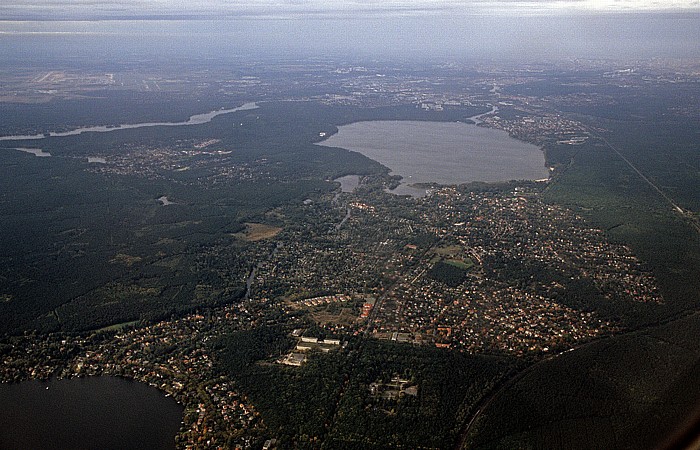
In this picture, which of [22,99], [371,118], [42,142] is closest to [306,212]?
[42,142]

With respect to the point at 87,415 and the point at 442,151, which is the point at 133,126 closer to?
the point at 442,151

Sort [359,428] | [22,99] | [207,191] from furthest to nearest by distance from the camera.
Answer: [22,99], [207,191], [359,428]

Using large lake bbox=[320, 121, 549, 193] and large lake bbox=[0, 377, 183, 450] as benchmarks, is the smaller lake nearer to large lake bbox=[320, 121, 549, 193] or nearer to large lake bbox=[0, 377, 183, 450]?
large lake bbox=[320, 121, 549, 193]

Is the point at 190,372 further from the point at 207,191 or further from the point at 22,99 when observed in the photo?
the point at 22,99

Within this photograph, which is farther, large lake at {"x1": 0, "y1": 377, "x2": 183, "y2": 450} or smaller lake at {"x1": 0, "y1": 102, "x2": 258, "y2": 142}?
smaller lake at {"x1": 0, "y1": 102, "x2": 258, "y2": 142}

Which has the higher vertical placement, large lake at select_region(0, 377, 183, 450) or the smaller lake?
the smaller lake

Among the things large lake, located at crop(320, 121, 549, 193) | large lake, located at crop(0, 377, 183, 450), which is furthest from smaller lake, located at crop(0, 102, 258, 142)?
large lake, located at crop(0, 377, 183, 450)
